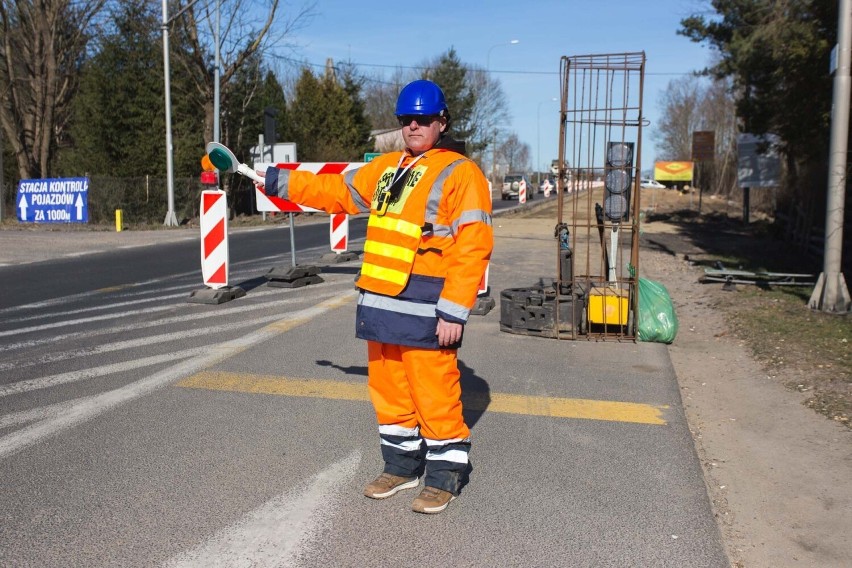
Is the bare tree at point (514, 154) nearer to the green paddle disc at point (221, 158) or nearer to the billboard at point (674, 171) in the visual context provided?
the billboard at point (674, 171)

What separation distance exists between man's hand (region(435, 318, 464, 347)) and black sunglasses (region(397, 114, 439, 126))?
981mm

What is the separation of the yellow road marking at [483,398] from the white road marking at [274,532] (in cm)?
167

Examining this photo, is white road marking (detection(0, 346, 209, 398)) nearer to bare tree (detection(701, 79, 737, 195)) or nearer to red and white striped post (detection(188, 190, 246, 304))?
red and white striped post (detection(188, 190, 246, 304))

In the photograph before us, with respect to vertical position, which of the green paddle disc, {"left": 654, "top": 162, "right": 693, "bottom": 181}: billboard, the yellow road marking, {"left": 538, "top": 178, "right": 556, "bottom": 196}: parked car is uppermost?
{"left": 654, "top": 162, "right": 693, "bottom": 181}: billboard

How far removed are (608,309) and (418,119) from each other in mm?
4706

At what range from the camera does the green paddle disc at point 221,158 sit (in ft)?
16.3

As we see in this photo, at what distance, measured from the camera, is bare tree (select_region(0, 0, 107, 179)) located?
99.0 ft

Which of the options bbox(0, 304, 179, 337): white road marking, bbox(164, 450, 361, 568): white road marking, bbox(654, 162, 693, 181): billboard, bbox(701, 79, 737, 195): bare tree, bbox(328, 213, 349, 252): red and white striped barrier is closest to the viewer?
bbox(164, 450, 361, 568): white road marking

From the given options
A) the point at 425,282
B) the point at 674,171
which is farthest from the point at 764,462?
the point at 674,171

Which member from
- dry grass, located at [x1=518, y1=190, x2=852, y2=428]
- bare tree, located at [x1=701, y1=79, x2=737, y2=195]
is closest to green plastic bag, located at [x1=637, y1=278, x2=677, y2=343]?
dry grass, located at [x1=518, y1=190, x2=852, y2=428]

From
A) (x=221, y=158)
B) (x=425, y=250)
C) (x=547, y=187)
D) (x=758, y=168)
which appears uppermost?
(x=758, y=168)

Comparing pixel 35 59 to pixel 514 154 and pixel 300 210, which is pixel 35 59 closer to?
pixel 300 210

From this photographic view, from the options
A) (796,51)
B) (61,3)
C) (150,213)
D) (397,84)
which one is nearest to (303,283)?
(796,51)

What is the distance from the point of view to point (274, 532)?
11.6 feet
